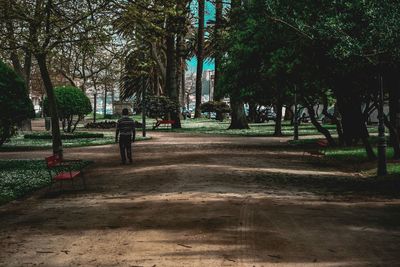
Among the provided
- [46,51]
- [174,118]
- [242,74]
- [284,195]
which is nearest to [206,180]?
[284,195]

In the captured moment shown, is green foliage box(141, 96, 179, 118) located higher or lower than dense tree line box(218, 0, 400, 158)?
lower

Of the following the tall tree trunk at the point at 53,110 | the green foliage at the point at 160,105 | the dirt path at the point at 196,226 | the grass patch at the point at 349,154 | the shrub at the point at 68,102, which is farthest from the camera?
the green foliage at the point at 160,105

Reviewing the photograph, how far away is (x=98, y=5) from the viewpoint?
60.5 ft

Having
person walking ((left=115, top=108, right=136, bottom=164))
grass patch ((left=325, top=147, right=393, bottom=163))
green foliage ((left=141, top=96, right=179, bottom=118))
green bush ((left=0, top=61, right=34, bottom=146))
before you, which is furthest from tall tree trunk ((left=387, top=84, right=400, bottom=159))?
green foliage ((left=141, top=96, right=179, bottom=118))

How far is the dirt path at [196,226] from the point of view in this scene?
6902 mm

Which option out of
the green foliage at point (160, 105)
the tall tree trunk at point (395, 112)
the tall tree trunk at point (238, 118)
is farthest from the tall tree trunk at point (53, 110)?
the tall tree trunk at point (238, 118)

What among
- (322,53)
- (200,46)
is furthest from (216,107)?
(322,53)

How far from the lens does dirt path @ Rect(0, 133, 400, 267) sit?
690 centimetres

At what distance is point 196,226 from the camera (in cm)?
868

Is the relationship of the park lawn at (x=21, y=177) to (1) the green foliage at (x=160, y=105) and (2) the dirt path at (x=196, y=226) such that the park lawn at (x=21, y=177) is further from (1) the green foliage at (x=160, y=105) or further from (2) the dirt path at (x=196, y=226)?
(1) the green foliage at (x=160, y=105)

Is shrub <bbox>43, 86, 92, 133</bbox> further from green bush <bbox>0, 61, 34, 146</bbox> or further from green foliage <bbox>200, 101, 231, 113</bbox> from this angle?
green foliage <bbox>200, 101, 231, 113</bbox>

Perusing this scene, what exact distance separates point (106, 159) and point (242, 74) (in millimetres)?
9616

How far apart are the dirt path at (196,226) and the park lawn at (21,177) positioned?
0.74 metres

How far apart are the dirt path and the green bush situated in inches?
154
